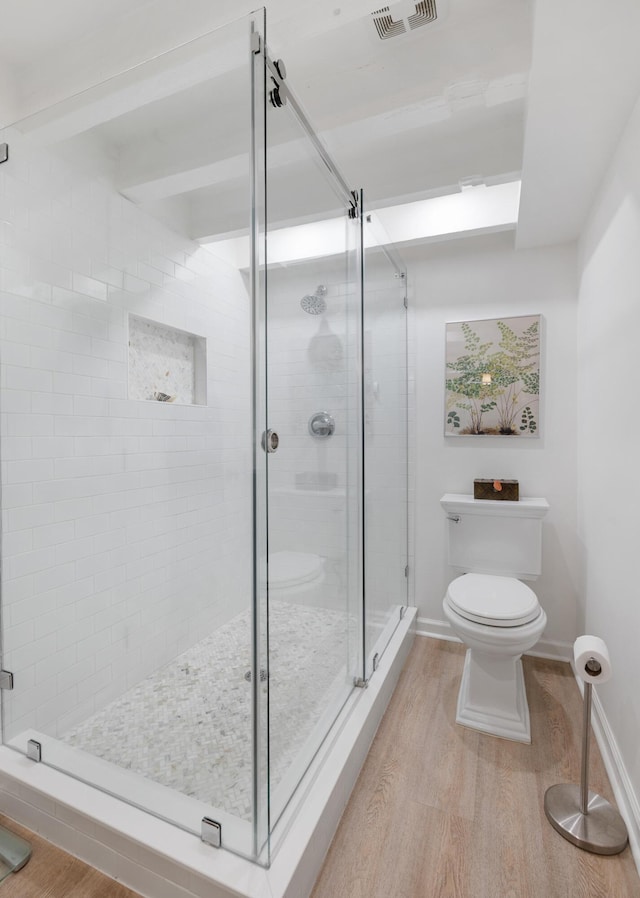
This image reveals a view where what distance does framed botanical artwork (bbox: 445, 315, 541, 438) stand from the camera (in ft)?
8.14

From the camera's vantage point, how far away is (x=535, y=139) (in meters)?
1.60

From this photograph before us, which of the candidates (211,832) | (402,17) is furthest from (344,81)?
(211,832)

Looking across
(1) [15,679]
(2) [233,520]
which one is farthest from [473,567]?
(1) [15,679]

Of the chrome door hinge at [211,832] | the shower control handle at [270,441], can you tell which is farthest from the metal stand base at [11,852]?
the shower control handle at [270,441]

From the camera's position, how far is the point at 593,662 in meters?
1.39

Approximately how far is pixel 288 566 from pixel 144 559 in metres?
0.83

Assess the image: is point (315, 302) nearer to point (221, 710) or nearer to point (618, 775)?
point (221, 710)

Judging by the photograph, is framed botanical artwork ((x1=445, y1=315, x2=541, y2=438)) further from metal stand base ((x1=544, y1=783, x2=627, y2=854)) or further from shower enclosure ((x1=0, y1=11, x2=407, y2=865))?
metal stand base ((x1=544, y1=783, x2=627, y2=854))

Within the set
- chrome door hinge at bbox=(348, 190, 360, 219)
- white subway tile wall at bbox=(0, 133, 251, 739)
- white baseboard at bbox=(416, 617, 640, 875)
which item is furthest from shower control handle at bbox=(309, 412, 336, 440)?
white baseboard at bbox=(416, 617, 640, 875)

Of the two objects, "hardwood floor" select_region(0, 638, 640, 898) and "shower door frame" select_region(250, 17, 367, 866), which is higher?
"shower door frame" select_region(250, 17, 367, 866)

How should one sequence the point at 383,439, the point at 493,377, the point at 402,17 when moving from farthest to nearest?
the point at 493,377 < the point at 383,439 < the point at 402,17

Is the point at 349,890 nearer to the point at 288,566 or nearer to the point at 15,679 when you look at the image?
the point at 288,566

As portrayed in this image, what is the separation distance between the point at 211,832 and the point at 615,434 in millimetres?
1808

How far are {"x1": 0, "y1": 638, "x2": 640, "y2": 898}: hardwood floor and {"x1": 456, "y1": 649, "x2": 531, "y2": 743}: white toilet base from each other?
0.16 feet
